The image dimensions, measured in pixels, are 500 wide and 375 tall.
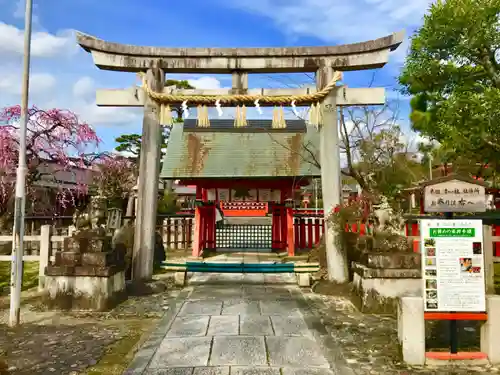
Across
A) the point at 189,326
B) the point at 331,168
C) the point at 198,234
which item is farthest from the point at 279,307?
the point at 198,234

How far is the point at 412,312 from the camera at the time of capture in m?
4.48

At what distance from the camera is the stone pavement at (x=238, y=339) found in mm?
4344

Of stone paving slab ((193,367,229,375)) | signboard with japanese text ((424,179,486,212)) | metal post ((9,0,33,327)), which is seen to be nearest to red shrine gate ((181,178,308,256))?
metal post ((9,0,33,327))

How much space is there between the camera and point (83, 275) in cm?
706

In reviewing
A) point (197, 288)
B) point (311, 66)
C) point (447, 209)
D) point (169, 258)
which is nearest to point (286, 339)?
point (447, 209)

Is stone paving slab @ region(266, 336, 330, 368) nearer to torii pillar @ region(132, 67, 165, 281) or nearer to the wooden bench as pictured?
the wooden bench

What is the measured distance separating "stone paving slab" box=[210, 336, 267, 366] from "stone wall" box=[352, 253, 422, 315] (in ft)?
7.77

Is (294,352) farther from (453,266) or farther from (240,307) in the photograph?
(240,307)

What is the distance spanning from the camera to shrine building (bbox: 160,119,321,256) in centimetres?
1351

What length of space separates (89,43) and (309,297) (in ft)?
23.4

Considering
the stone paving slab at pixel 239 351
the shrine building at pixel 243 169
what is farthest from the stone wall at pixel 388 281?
the shrine building at pixel 243 169

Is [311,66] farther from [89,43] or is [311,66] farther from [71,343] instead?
[71,343]

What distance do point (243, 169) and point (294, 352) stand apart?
30.1 feet

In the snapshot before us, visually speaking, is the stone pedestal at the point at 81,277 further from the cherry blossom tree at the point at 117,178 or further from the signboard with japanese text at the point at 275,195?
the cherry blossom tree at the point at 117,178
